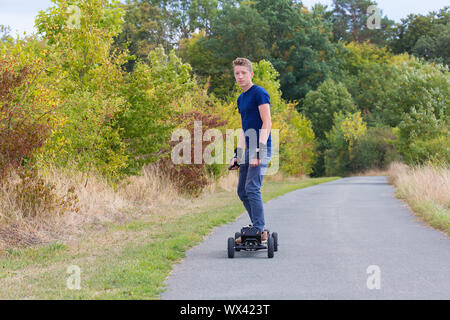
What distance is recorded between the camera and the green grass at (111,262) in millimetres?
5801

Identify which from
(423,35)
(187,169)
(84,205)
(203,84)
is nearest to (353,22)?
(423,35)

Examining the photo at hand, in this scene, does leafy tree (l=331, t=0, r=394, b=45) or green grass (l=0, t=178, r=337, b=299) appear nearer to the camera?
green grass (l=0, t=178, r=337, b=299)

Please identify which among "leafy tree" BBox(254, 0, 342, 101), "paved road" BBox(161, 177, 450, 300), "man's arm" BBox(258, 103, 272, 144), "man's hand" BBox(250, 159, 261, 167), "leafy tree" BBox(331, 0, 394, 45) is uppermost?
"leafy tree" BBox(331, 0, 394, 45)

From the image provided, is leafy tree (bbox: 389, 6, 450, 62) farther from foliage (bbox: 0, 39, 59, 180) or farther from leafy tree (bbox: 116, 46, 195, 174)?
foliage (bbox: 0, 39, 59, 180)

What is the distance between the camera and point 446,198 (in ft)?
47.6

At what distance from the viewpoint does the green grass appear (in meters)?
5.80

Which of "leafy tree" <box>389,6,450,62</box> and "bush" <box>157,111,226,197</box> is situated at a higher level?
"leafy tree" <box>389,6,450,62</box>

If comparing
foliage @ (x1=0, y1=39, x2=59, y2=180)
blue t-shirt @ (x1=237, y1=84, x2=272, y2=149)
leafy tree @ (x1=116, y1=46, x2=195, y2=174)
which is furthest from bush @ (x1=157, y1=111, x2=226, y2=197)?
blue t-shirt @ (x1=237, y1=84, x2=272, y2=149)

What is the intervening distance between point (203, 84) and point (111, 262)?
33.3 meters

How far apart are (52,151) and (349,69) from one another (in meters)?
69.8

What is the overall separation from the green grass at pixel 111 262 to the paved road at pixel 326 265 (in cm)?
28

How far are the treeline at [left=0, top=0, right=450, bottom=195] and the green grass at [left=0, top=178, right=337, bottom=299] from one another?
2155mm

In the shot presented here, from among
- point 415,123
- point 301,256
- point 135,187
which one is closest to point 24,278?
point 301,256

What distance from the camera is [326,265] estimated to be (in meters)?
7.21
